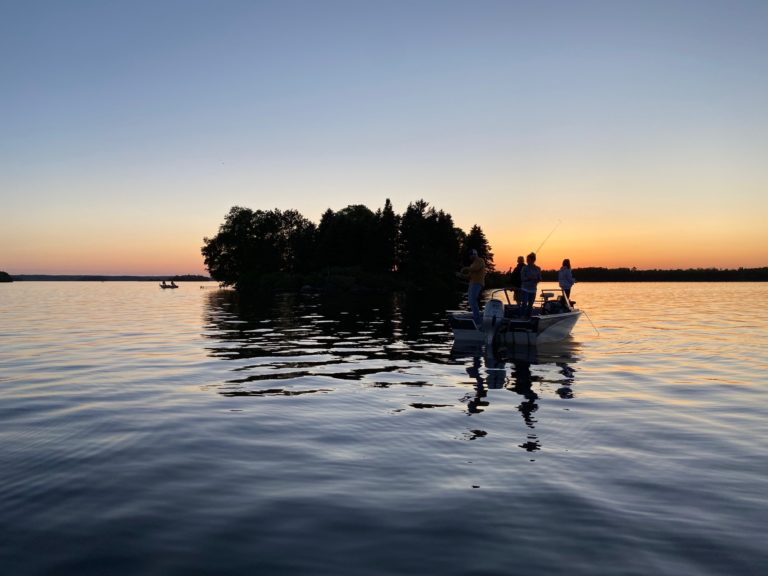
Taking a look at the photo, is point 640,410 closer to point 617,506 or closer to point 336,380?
point 617,506

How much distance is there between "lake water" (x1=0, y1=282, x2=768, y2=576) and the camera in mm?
5180

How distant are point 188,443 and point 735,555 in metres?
7.47

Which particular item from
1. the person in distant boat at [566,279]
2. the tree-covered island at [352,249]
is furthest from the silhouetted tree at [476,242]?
the person in distant boat at [566,279]

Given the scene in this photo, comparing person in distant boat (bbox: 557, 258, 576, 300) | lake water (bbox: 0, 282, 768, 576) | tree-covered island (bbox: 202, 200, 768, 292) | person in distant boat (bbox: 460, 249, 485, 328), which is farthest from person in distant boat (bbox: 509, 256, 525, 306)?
tree-covered island (bbox: 202, 200, 768, 292)

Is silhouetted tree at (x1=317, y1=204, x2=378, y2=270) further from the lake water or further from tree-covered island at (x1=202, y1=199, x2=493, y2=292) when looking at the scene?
the lake water

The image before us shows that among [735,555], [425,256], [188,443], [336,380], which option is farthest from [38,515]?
[425,256]

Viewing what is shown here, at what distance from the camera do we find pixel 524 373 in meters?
16.4

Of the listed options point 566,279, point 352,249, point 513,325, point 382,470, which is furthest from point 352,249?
point 382,470

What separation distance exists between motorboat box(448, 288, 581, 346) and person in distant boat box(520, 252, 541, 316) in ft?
1.68

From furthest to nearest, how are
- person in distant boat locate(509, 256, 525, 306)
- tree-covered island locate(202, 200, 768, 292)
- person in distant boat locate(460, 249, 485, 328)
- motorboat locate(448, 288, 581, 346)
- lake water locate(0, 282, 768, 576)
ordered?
tree-covered island locate(202, 200, 768, 292) → person in distant boat locate(509, 256, 525, 306) → person in distant boat locate(460, 249, 485, 328) → motorboat locate(448, 288, 581, 346) → lake water locate(0, 282, 768, 576)

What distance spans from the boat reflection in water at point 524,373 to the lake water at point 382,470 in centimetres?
13

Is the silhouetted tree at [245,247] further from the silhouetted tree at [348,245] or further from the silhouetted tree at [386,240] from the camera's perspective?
the silhouetted tree at [386,240]

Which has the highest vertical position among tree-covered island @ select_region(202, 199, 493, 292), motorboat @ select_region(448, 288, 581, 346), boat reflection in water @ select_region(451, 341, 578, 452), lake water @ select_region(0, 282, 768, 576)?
tree-covered island @ select_region(202, 199, 493, 292)

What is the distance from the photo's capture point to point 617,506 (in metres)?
6.24
